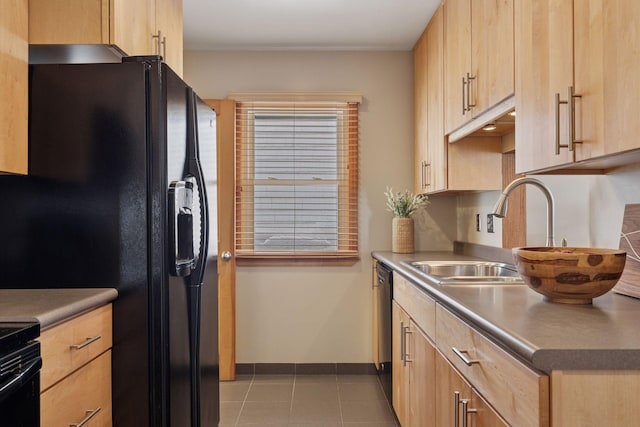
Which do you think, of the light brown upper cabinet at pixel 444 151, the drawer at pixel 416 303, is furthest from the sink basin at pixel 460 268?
the light brown upper cabinet at pixel 444 151

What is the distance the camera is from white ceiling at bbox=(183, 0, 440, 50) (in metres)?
3.02

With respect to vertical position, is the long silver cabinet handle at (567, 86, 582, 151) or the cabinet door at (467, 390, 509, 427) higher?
the long silver cabinet handle at (567, 86, 582, 151)

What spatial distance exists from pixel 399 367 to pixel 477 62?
154 cm

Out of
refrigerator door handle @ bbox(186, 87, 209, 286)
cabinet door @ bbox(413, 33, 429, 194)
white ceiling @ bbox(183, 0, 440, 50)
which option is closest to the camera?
refrigerator door handle @ bbox(186, 87, 209, 286)

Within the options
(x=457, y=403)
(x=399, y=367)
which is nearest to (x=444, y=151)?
(x=399, y=367)

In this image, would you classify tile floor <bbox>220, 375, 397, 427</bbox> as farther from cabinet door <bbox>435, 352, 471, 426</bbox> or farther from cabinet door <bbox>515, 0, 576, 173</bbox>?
cabinet door <bbox>515, 0, 576, 173</bbox>

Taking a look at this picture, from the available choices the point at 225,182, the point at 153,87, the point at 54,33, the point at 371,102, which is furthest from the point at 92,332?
the point at 371,102

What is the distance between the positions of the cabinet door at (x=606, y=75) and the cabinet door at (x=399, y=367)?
1376 mm

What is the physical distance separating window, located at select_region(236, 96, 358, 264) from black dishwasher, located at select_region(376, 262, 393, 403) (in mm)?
541

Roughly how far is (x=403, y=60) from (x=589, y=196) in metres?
2.19

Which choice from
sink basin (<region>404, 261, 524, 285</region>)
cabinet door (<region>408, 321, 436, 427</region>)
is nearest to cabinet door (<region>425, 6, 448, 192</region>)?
sink basin (<region>404, 261, 524, 285</region>)

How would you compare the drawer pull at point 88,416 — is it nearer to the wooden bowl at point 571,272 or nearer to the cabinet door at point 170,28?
the wooden bowl at point 571,272

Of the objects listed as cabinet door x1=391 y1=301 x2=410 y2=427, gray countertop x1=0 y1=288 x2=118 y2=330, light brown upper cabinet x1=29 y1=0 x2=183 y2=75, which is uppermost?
light brown upper cabinet x1=29 y1=0 x2=183 y2=75

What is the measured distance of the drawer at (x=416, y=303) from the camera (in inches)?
76.8
